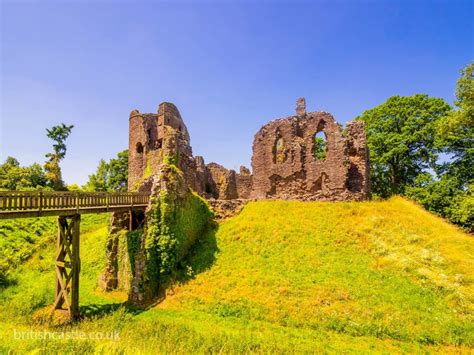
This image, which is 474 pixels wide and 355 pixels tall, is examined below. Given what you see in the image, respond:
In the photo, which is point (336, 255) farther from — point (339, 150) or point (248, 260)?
point (339, 150)

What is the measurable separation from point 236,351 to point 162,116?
103 ft

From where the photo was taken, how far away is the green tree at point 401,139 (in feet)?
88.3

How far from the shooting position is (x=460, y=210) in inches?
790

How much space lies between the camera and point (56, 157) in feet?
139

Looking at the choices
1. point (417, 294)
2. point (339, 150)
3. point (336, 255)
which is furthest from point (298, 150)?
point (417, 294)

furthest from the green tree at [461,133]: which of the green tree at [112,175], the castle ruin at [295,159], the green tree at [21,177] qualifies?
the green tree at [21,177]

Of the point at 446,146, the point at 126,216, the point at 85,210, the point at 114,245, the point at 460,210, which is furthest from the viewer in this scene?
the point at 446,146

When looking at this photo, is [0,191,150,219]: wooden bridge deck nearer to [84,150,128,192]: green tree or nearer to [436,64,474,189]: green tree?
[436,64,474,189]: green tree

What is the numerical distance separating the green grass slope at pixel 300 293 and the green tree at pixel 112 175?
26.7 m

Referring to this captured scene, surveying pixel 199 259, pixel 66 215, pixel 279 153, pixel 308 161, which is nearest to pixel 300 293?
pixel 199 259

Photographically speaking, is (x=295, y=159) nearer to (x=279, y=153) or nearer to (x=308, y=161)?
(x=308, y=161)

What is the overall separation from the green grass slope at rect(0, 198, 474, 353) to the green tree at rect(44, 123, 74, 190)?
2482 cm

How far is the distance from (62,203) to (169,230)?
590cm

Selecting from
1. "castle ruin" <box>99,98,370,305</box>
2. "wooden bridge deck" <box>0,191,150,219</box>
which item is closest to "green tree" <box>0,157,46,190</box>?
"castle ruin" <box>99,98,370,305</box>
